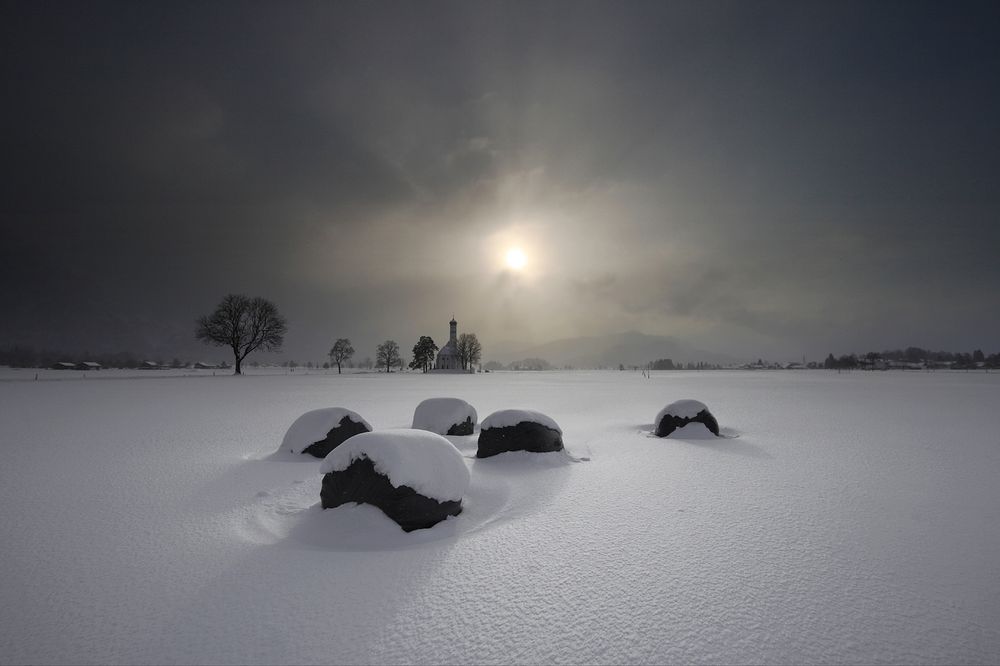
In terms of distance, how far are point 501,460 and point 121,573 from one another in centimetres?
638

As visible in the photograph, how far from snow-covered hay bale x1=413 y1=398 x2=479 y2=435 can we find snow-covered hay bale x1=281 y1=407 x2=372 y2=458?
2.52 meters

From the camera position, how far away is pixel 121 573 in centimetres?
404

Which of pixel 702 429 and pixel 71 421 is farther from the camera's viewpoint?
pixel 71 421

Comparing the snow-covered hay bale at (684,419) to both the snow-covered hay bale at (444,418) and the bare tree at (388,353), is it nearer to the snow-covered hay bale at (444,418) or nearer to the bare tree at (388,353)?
the snow-covered hay bale at (444,418)

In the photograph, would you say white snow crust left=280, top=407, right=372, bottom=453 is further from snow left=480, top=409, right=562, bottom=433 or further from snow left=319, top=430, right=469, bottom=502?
snow left=319, top=430, right=469, bottom=502

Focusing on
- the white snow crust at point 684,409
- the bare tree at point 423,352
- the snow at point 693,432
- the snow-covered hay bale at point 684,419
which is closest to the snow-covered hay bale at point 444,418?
the snow-covered hay bale at point 684,419

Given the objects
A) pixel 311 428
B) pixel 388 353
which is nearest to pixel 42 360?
pixel 388 353

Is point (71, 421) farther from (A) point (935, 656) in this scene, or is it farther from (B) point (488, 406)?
(A) point (935, 656)

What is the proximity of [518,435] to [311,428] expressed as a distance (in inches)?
184

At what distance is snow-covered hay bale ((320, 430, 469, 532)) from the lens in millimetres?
5285

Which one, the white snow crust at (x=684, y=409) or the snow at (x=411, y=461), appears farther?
the white snow crust at (x=684, y=409)

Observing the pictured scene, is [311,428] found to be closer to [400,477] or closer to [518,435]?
[518,435]

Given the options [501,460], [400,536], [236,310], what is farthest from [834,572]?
[236,310]

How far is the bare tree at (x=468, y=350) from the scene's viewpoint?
106700mm
